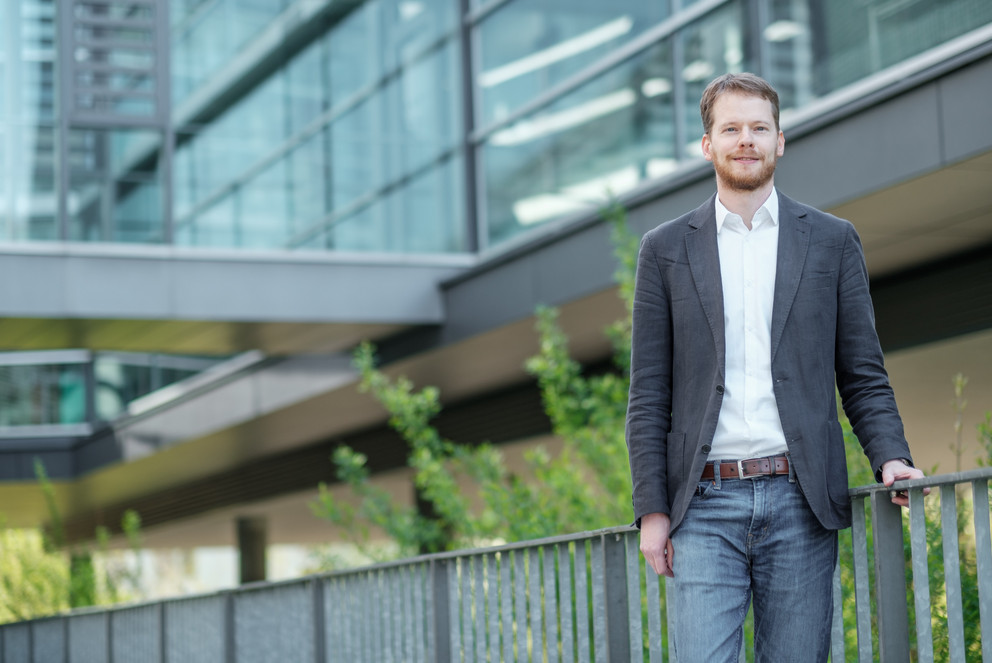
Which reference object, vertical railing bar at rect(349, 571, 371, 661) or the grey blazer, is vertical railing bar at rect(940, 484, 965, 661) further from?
vertical railing bar at rect(349, 571, 371, 661)

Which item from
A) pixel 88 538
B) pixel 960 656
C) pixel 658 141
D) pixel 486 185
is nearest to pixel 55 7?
pixel 486 185

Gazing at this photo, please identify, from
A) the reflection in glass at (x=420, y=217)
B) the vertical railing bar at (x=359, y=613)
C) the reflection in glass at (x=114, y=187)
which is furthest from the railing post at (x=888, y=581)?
the reflection in glass at (x=420, y=217)

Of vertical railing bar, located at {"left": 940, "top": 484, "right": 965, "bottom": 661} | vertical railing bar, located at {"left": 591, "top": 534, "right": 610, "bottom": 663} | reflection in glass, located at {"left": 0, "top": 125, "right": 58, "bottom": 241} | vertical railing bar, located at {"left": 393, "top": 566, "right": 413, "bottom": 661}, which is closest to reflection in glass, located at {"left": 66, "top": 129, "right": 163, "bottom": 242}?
reflection in glass, located at {"left": 0, "top": 125, "right": 58, "bottom": 241}

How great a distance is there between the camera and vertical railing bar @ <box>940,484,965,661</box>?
297 centimetres

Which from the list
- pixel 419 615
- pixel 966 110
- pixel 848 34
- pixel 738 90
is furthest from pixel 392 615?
pixel 848 34

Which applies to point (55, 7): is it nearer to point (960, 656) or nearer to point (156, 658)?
point (156, 658)

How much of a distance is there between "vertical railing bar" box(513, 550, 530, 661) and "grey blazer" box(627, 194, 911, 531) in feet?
4.99

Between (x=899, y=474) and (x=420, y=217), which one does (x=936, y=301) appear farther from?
(x=899, y=474)

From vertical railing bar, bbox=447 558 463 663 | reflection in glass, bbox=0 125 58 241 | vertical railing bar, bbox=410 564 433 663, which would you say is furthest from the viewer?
reflection in glass, bbox=0 125 58 241

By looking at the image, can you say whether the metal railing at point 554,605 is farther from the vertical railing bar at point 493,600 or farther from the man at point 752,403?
the man at point 752,403

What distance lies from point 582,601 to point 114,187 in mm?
8336

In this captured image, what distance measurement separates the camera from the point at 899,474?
9.79 feet

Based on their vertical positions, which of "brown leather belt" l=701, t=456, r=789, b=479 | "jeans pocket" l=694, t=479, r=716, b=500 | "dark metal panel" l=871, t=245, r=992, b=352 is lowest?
"jeans pocket" l=694, t=479, r=716, b=500

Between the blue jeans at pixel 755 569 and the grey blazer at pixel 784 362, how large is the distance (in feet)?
0.18
